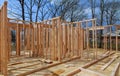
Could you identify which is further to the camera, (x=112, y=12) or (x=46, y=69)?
(x=112, y=12)

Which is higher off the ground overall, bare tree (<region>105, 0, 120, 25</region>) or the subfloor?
bare tree (<region>105, 0, 120, 25</region>)

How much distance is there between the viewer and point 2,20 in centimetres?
560

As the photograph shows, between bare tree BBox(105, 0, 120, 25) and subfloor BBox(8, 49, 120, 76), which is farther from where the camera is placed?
bare tree BBox(105, 0, 120, 25)

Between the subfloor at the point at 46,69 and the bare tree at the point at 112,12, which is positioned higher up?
the bare tree at the point at 112,12

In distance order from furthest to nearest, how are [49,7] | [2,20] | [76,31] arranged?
[49,7]
[76,31]
[2,20]

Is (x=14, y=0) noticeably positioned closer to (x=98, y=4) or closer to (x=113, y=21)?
(x=98, y=4)

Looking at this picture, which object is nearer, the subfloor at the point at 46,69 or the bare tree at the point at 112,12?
the subfloor at the point at 46,69

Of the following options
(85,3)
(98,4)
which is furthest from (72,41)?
(85,3)

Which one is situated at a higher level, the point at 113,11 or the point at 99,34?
the point at 113,11

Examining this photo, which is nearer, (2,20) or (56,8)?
(2,20)

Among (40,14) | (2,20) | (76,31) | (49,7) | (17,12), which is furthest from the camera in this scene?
(49,7)

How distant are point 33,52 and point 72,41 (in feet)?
8.47

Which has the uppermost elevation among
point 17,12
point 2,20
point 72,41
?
point 17,12

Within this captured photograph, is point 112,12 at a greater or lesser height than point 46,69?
greater
